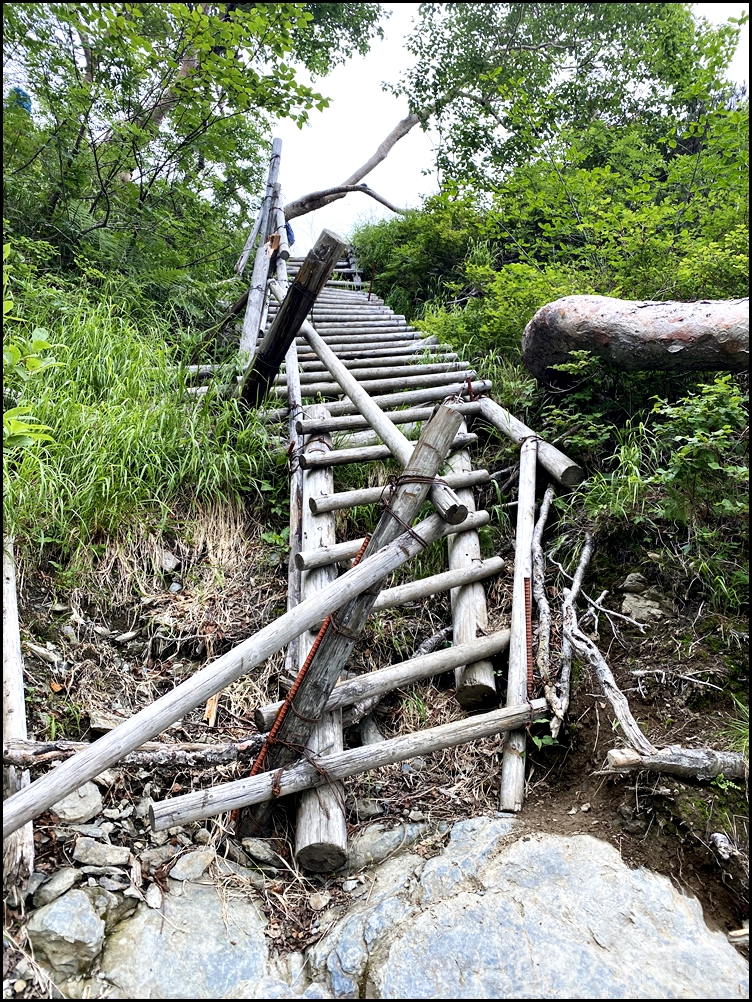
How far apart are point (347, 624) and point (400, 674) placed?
61 centimetres

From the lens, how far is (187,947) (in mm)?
1944

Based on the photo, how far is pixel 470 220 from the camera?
6.30 metres

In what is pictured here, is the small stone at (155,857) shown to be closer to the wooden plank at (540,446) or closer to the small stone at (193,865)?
the small stone at (193,865)

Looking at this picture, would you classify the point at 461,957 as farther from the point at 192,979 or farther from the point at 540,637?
the point at 540,637

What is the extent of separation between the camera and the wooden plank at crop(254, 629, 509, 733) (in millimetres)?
2652

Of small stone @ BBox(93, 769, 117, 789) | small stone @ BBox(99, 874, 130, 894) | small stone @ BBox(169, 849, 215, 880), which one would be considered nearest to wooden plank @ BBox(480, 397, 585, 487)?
small stone @ BBox(169, 849, 215, 880)

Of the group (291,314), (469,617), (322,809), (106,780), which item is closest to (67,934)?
(106,780)

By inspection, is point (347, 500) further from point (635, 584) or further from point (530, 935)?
point (530, 935)

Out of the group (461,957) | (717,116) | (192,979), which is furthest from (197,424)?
(717,116)

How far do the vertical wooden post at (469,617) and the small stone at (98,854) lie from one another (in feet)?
5.56

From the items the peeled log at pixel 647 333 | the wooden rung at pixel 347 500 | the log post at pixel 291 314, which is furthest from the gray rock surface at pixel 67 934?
the peeled log at pixel 647 333

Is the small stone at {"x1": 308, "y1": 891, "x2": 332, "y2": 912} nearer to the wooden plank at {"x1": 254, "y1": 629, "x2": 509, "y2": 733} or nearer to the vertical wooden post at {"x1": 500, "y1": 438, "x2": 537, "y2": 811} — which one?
the wooden plank at {"x1": 254, "y1": 629, "x2": 509, "y2": 733}

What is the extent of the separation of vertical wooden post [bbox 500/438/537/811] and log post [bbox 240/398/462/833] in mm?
942

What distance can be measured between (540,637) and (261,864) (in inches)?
67.0
